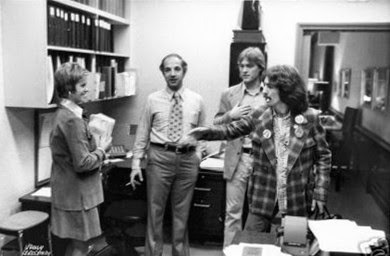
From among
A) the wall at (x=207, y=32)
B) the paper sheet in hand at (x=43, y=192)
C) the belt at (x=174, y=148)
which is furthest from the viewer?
the wall at (x=207, y=32)

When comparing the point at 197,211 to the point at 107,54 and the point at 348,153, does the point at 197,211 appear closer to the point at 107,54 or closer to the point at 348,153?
the point at 107,54

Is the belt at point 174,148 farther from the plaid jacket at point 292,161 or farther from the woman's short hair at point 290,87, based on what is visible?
the woman's short hair at point 290,87

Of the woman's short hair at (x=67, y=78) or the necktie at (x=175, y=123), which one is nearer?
the woman's short hair at (x=67, y=78)

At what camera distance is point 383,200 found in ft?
14.7

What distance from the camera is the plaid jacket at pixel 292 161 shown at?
2.15 m

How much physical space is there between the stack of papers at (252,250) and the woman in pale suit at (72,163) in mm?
1085

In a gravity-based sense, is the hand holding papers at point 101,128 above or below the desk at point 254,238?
above

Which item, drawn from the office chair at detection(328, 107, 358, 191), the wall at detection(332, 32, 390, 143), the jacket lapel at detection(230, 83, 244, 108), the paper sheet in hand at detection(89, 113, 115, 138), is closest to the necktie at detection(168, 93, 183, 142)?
the jacket lapel at detection(230, 83, 244, 108)

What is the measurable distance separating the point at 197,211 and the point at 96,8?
5.86 feet

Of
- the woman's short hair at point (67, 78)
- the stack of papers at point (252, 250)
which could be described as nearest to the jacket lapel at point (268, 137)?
the stack of papers at point (252, 250)

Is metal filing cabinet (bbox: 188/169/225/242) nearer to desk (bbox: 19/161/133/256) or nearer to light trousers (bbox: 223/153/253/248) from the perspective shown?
light trousers (bbox: 223/153/253/248)

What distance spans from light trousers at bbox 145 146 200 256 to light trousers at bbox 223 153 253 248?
0.96ft

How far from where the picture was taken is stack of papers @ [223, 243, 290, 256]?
5.33 feet

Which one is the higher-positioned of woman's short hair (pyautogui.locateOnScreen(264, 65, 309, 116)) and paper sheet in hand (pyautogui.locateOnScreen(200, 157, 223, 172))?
woman's short hair (pyautogui.locateOnScreen(264, 65, 309, 116))
